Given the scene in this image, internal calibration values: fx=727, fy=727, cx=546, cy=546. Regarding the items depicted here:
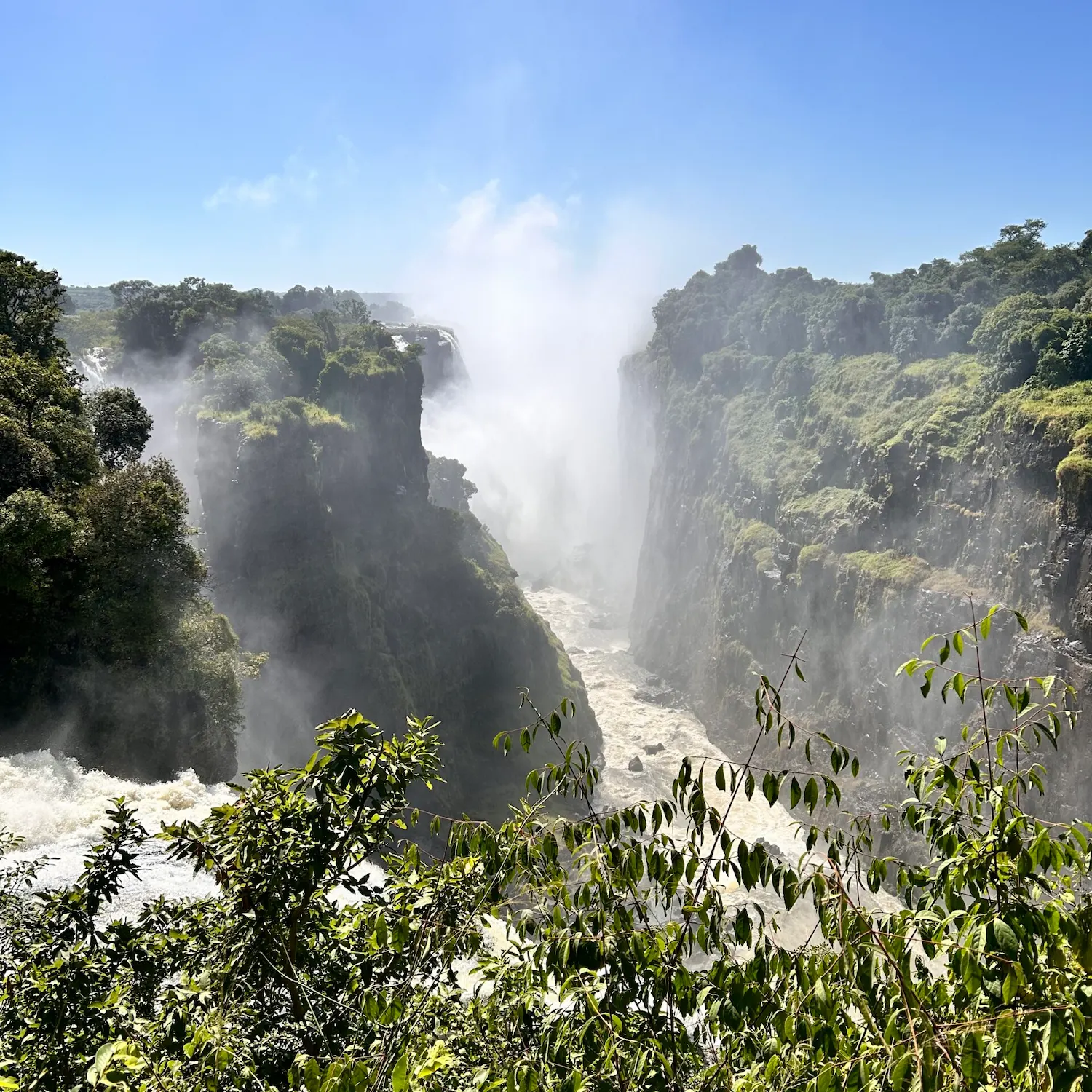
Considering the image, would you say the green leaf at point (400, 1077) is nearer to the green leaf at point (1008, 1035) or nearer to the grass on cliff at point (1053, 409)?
the green leaf at point (1008, 1035)

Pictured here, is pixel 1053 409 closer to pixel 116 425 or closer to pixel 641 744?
pixel 641 744

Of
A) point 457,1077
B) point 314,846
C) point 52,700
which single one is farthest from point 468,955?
point 52,700

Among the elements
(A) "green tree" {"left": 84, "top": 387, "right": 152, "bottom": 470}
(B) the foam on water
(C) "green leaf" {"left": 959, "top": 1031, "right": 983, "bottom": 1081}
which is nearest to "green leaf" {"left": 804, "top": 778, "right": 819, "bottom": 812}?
(C) "green leaf" {"left": 959, "top": 1031, "right": 983, "bottom": 1081}

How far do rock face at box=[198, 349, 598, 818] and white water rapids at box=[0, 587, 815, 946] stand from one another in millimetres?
6977

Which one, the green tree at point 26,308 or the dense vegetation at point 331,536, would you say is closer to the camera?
the green tree at point 26,308

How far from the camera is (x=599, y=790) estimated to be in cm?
5806

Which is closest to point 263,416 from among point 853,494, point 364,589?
point 364,589

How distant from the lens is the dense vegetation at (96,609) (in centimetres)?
2269

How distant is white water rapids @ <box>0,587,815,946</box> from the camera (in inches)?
663

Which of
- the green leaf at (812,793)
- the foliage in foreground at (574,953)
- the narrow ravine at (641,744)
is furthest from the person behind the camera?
the narrow ravine at (641,744)

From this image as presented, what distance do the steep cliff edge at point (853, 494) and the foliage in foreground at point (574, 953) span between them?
4246cm

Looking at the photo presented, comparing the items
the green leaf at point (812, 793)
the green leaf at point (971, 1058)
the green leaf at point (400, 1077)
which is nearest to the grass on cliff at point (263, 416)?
the green leaf at point (812, 793)

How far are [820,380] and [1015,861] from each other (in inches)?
3211

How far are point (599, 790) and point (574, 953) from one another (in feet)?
185
